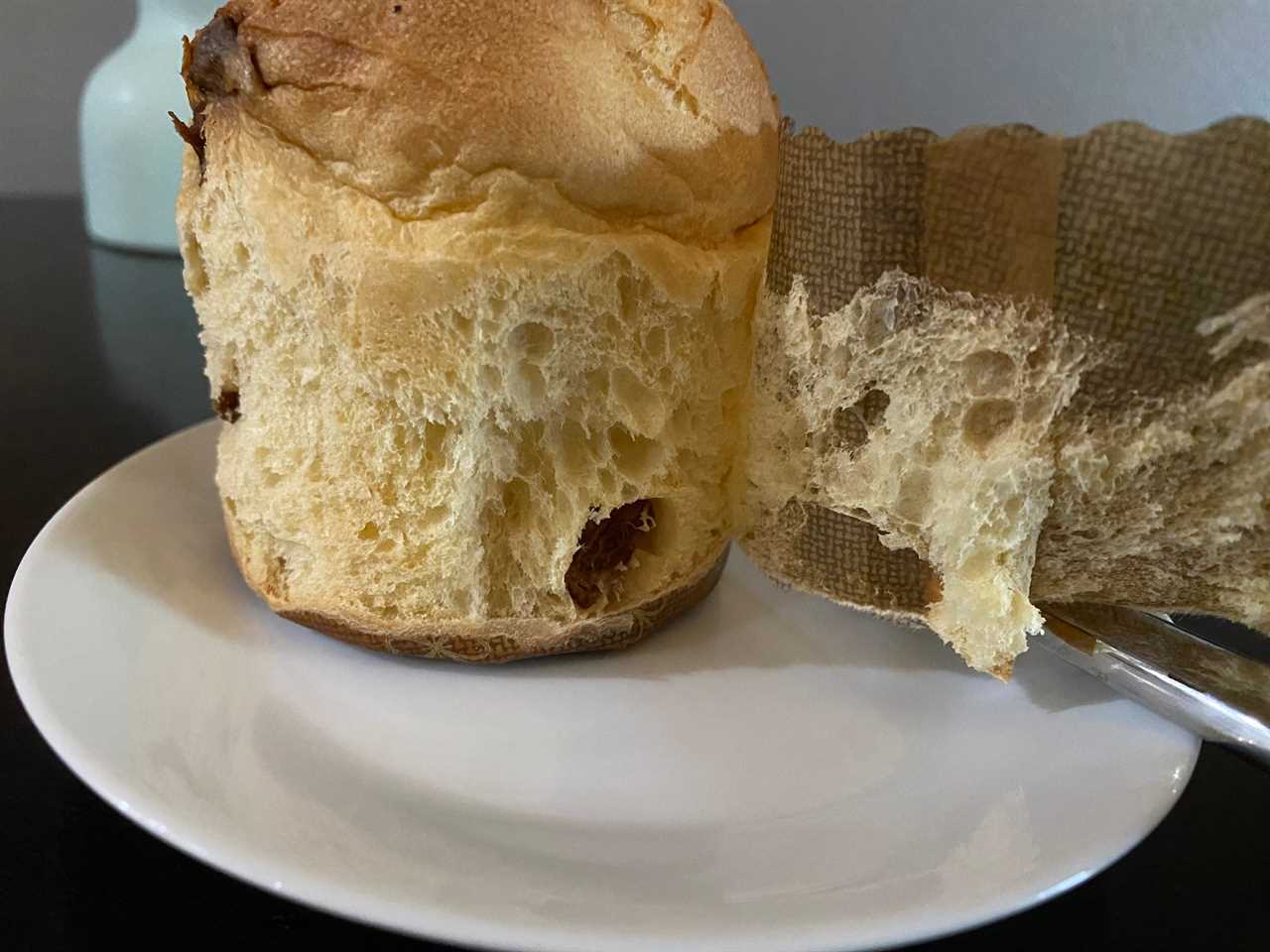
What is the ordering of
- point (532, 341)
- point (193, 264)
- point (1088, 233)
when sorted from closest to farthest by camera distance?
point (1088, 233)
point (532, 341)
point (193, 264)

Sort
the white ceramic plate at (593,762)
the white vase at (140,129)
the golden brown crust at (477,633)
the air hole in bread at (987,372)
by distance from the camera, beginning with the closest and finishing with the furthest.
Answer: the white ceramic plate at (593,762) → the air hole in bread at (987,372) → the golden brown crust at (477,633) → the white vase at (140,129)

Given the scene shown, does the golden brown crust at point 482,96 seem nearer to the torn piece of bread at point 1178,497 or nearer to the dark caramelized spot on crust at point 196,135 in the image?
the dark caramelized spot on crust at point 196,135

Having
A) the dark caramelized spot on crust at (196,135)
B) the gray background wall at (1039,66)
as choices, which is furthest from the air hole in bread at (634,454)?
the dark caramelized spot on crust at (196,135)

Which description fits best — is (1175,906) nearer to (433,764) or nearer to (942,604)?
(942,604)

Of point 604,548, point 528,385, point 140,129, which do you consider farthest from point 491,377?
point 140,129

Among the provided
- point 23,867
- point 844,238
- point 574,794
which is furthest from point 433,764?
point 844,238

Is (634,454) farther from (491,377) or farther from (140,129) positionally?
(140,129)
